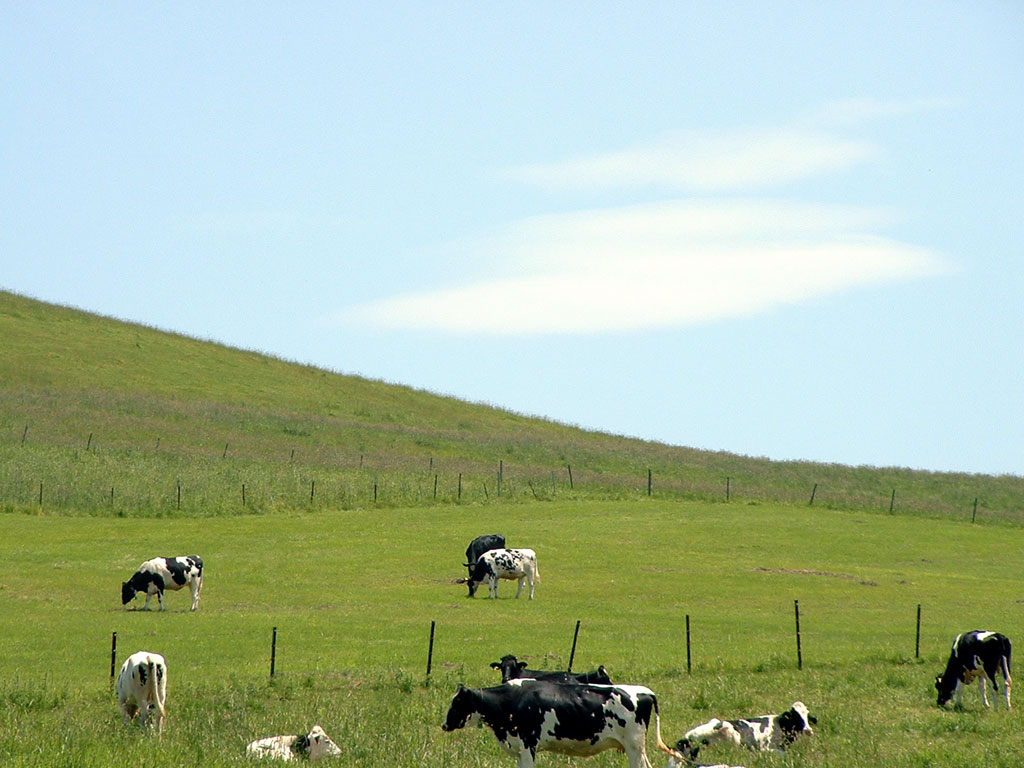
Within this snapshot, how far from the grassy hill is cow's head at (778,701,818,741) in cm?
3483

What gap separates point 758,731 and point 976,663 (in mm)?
5525

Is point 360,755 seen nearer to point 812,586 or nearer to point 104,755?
point 104,755

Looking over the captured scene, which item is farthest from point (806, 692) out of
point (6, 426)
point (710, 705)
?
point (6, 426)

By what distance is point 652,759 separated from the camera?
18.0 metres

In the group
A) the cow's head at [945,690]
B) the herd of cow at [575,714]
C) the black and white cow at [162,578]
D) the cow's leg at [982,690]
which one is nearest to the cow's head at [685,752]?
the herd of cow at [575,714]

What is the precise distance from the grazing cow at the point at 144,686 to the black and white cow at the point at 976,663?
14.2m

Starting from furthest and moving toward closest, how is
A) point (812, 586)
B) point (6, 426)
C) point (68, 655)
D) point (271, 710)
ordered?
point (6, 426)
point (812, 586)
point (68, 655)
point (271, 710)

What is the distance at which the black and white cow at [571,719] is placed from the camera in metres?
16.5

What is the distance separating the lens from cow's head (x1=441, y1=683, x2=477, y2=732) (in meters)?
16.9

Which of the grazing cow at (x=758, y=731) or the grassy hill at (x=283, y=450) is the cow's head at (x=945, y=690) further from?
the grassy hill at (x=283, y=450)

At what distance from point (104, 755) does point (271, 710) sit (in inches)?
274

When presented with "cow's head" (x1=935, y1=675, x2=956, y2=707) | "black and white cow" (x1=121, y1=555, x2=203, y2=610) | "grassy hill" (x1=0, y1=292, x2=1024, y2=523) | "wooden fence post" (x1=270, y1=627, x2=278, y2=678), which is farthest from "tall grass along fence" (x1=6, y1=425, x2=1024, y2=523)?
"cow's head" (x1=935, y1=675, x2=956, y2=707)

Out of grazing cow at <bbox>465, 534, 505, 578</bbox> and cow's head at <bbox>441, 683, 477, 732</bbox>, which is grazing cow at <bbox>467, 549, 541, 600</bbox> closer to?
grazing cow at <bbox>465, 534, 505, 578</bbox>

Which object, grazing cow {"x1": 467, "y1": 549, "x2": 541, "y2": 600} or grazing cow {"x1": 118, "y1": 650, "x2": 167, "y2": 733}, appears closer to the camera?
grazing cow {"x1": 118, "y1": 650, "x2": 167, "y2": 733}
